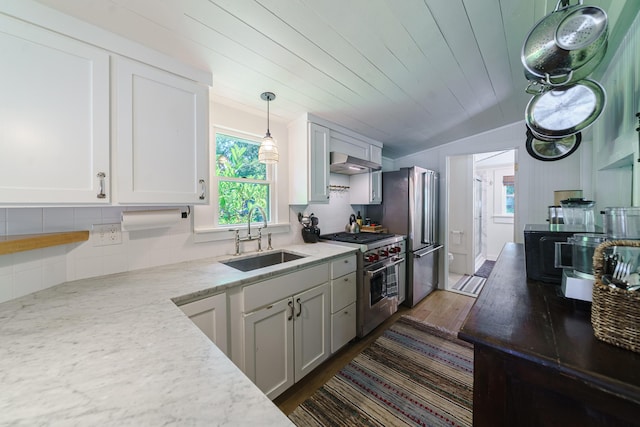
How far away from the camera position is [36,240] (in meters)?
1.10

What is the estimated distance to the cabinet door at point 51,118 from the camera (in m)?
0.94

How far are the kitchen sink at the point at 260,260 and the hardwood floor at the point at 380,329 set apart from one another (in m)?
0.95

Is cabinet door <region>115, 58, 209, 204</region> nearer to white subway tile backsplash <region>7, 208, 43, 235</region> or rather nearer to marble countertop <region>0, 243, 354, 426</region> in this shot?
white subway tile backsplash <region>7, 208, 43, 235</region>

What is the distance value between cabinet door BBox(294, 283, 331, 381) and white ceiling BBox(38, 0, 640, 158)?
1.57 metres

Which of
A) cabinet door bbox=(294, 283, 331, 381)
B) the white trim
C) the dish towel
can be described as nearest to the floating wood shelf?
cabinet door bbox=(294, 283, 331, 381)

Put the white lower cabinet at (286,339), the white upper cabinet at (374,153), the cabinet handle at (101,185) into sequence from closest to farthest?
the cabinet handle at (101,185), the white lower cabinet at (286,339), the white upper cabinet at (374,153)

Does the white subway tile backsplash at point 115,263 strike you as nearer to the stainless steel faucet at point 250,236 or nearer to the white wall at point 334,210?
the stainless steel faucet at point 250,236

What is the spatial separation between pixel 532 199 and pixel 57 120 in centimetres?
421

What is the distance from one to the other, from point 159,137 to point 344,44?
3.92ft

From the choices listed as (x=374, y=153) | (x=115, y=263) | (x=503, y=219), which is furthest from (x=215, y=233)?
(x=503, y=219)

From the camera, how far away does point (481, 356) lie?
0.73 meters

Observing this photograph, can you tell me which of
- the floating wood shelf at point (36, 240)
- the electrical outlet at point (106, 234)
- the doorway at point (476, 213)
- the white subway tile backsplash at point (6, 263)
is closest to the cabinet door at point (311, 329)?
the electrical outlet at point (106, 234)

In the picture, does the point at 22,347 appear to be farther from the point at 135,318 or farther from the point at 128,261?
the point at 128,261

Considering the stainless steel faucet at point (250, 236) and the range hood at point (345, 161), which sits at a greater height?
the range hood at point (345, 161)
